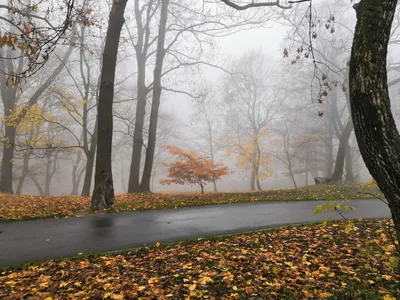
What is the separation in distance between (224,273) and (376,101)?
120 inches

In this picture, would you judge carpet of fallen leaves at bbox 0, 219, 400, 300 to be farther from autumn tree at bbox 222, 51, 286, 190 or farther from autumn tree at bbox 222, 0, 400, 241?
autumn tree at bbox 222, 51, 286, 190

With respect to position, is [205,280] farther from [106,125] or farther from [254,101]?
[254,101]

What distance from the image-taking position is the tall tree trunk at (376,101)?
2768 millimetres

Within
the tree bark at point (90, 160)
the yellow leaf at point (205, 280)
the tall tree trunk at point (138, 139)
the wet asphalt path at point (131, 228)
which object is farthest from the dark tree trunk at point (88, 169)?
the yellow leaf at point (205, 280)

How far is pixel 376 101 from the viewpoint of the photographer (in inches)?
110

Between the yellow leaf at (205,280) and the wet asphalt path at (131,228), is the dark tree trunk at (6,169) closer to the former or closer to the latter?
the wet asphalt path at (131,228)

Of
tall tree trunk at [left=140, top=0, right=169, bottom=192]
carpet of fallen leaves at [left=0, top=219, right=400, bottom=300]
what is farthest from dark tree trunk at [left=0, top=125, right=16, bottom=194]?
carpet of fallen leaves at [left=0, top=219, right=400, bottom=300]

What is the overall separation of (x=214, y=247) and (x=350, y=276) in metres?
2.31

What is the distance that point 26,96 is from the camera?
25375 mm

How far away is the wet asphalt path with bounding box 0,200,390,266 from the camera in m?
5.33

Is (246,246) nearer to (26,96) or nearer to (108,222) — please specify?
(108,222)

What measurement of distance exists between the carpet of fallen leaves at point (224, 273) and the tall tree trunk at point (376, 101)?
1252mm

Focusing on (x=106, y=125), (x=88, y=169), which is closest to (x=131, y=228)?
(x=106, y=125)

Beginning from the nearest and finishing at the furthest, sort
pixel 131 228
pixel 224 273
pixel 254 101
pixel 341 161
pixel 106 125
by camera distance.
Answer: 1. pixel 224 273
2. pixel 131 228
3. pixel 106 125
4. pixel 341 161
5. pixel 254 101
